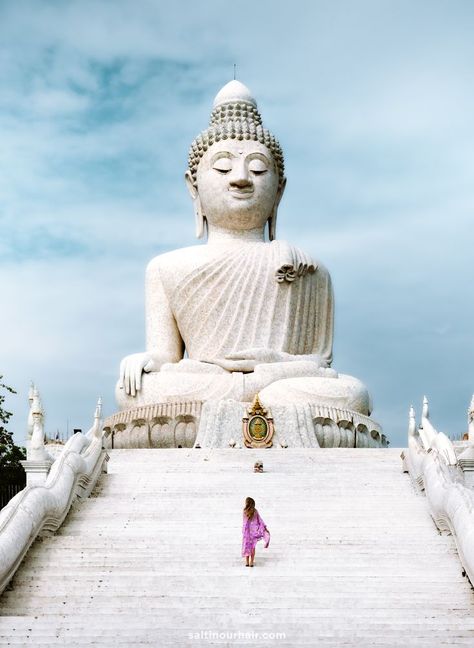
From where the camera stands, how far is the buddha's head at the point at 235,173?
21.4m

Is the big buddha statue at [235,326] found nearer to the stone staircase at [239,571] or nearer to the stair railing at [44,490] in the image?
the stair railing at [44,490]

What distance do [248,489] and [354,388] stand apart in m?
6.37

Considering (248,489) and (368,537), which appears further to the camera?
(248,489)

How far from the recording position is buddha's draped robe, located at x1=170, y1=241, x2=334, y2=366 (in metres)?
20.6

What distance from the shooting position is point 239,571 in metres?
10.1

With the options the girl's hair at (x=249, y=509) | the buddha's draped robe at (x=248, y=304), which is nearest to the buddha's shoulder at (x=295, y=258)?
the buddha's draped robe at (x=248, y=304)

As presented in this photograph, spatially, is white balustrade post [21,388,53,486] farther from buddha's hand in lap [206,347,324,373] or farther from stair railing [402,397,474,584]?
buddha's hand in lap [206,347,324,373]

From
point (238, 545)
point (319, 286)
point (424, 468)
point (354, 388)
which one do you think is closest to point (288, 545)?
point (238, 545)

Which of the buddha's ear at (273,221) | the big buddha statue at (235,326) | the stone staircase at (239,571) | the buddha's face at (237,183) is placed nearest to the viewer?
the stone staircase at (239,571)

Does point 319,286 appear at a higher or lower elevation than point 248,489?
higher

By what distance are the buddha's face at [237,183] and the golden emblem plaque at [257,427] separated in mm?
4895

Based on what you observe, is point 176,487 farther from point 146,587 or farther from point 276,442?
point 276,442

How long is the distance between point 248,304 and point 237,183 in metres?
2.36

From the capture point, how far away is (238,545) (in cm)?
1089
